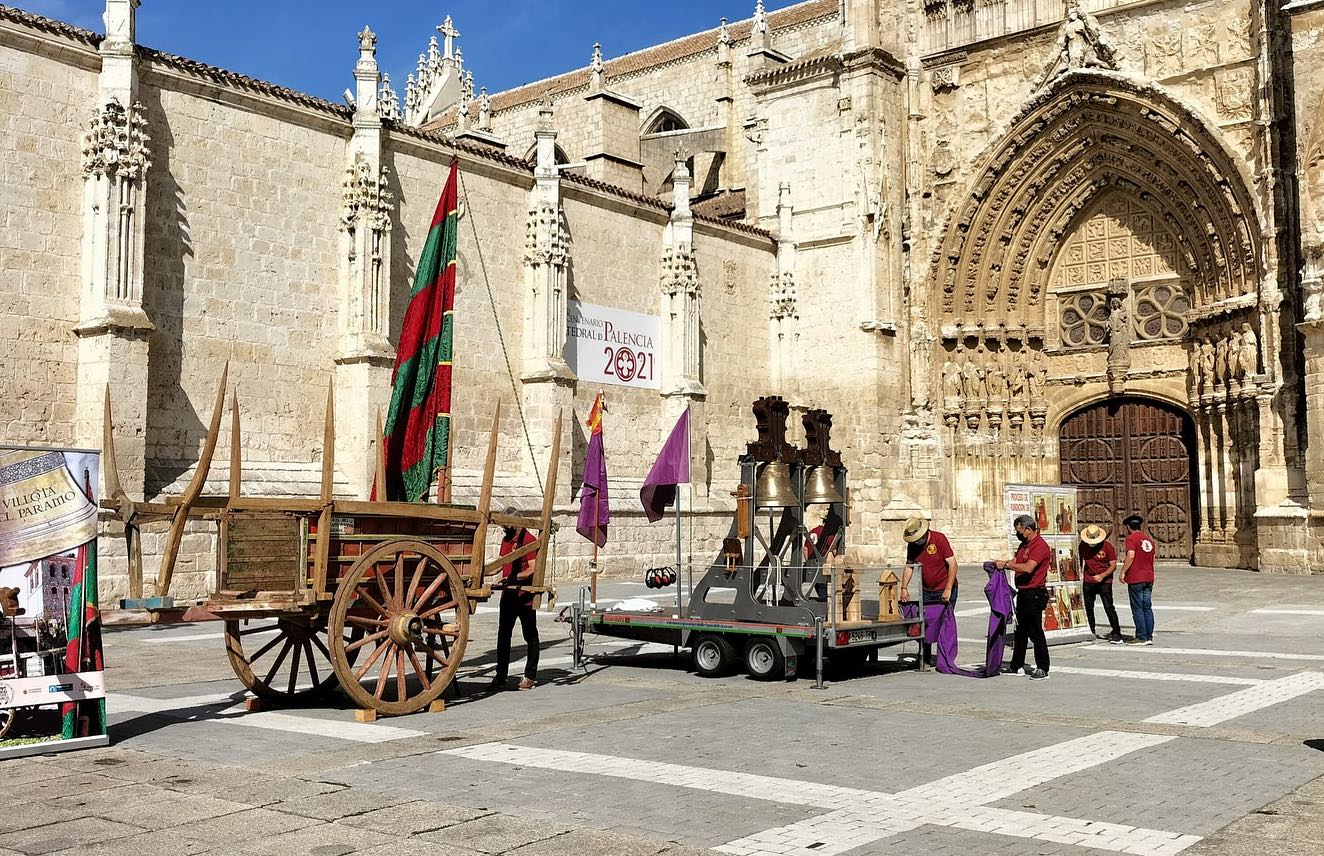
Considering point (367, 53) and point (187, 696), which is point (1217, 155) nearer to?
point (367, 53)

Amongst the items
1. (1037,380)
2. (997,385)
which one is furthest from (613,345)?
(1037,380)

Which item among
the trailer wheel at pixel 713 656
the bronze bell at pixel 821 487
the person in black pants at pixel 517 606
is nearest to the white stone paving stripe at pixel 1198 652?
the bronze bell at pixel 821 487

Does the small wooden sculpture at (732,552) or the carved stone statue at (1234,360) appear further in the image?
the carved stone statue at (1234,360)

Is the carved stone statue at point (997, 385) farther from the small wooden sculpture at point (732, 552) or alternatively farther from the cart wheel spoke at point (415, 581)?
the cart wheel spoke at point (415, 581)

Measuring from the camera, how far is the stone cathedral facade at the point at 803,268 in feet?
51.0

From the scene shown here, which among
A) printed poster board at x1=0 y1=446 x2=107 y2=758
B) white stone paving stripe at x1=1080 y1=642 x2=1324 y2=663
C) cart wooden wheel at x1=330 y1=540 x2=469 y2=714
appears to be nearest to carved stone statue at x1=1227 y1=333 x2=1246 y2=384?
white stone paving stripe at x1=1080 y1=642 x2=1324 y2=663

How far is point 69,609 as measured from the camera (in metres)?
6.90

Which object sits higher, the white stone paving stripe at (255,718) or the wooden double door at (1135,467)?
the wooden double door at (1135,467)

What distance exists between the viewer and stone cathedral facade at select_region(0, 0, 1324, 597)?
1554cm

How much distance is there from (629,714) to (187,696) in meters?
3.42

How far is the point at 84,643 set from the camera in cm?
688

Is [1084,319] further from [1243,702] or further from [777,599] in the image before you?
[1243,702]

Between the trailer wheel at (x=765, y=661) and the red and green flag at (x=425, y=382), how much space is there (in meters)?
2.93

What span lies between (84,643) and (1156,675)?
795 cm
